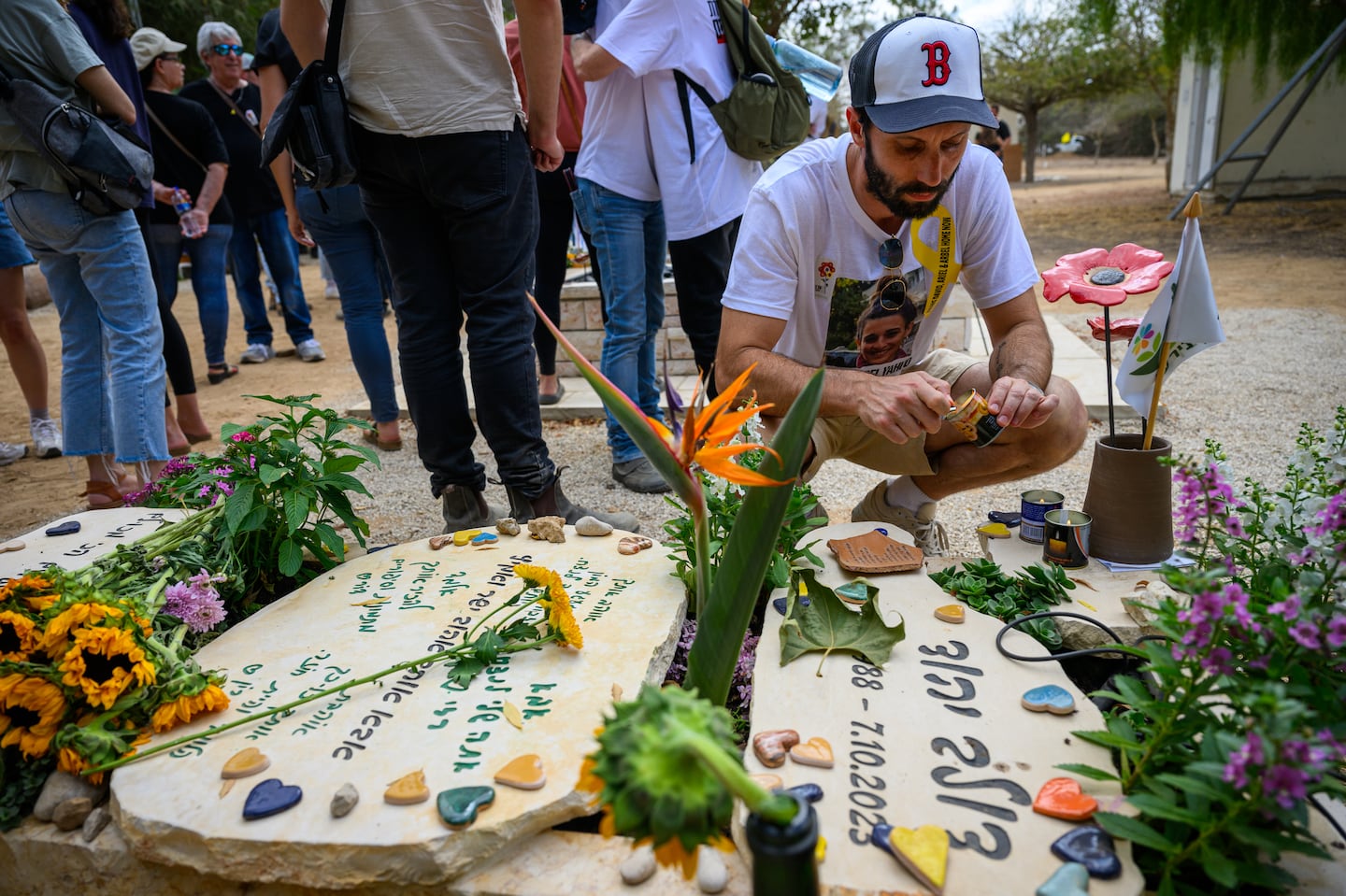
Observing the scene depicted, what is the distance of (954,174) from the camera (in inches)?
83.6

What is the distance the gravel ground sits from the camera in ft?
10.6

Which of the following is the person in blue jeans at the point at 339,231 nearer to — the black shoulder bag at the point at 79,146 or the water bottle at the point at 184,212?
the black shoulder bag at the point at 79,146

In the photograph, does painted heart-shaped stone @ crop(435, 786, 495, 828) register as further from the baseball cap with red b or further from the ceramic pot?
A: the baseball cap with red b

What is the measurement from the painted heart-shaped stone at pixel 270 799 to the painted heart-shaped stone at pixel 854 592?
3.23 ft

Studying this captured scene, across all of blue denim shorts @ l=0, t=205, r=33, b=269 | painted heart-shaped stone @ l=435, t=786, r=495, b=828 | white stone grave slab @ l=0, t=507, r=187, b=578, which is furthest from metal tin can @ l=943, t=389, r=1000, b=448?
blue denim shorts @ l=0, t=205, r=33, b=269

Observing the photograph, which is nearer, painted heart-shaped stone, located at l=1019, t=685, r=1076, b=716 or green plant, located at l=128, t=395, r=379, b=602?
painted heart-shaped stone, located at l=1019, t=685, r=1076, b=716

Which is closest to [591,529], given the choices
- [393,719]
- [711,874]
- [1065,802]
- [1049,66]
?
[393,719]

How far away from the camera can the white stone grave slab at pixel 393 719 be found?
3.96 feet

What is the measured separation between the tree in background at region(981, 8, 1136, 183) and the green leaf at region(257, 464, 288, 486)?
28316 mm

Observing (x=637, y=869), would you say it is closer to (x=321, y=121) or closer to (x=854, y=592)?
(x=854, y=592)

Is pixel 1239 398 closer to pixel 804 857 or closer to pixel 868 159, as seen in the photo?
pixel 868 159

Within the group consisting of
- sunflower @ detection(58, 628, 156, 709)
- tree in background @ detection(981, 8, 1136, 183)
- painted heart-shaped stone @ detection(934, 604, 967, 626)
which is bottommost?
painted heart-shaped stone @ detection(934, 604, 967, 626)

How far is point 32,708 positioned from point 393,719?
0.55 metres

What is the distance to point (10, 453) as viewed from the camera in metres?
4.15
